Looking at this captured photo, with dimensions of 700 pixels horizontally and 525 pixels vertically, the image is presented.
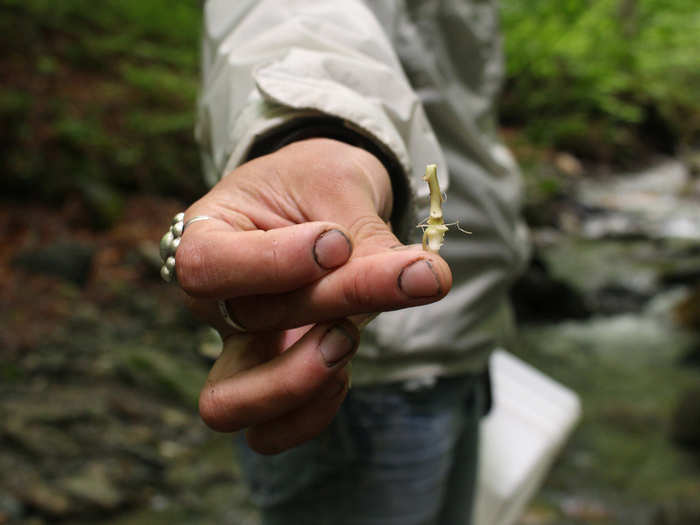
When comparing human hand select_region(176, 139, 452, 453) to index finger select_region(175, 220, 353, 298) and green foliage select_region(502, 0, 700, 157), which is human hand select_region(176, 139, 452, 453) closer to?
index finger select_region(175, 220, 353, 298)

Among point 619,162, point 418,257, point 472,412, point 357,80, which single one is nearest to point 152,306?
point 472,412

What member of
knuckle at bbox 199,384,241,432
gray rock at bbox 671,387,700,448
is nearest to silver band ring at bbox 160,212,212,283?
knuckle at bbox 199,384,241,432

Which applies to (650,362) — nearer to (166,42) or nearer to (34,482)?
(34,482)

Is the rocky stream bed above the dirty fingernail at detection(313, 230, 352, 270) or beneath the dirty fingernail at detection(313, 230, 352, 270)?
beneath

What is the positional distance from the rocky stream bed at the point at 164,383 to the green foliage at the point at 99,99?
327 mm

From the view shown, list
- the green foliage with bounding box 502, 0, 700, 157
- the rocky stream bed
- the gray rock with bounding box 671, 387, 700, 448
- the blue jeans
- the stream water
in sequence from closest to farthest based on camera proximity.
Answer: the blue jeans < the rocky stream bed < the stream water < the gray rock with bounding box 671, 387, 700, 448 < the green foliage with bounding box 502, 0, 700, 157

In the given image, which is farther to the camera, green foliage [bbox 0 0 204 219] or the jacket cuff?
green foliage [bbox 0 0 204 219]

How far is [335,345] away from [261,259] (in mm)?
131

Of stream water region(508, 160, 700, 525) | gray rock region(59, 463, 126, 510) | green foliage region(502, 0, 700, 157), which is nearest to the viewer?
gray rock region(59, 463, 126, 510)

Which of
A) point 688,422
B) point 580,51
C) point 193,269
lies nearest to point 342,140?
point 193,269

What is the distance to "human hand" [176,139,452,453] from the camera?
614 mm

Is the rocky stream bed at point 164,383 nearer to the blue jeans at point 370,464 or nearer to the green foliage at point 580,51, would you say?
the blue jeans at point 370,464

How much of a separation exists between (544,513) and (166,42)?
6374 mm

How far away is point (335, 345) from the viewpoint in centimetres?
65
